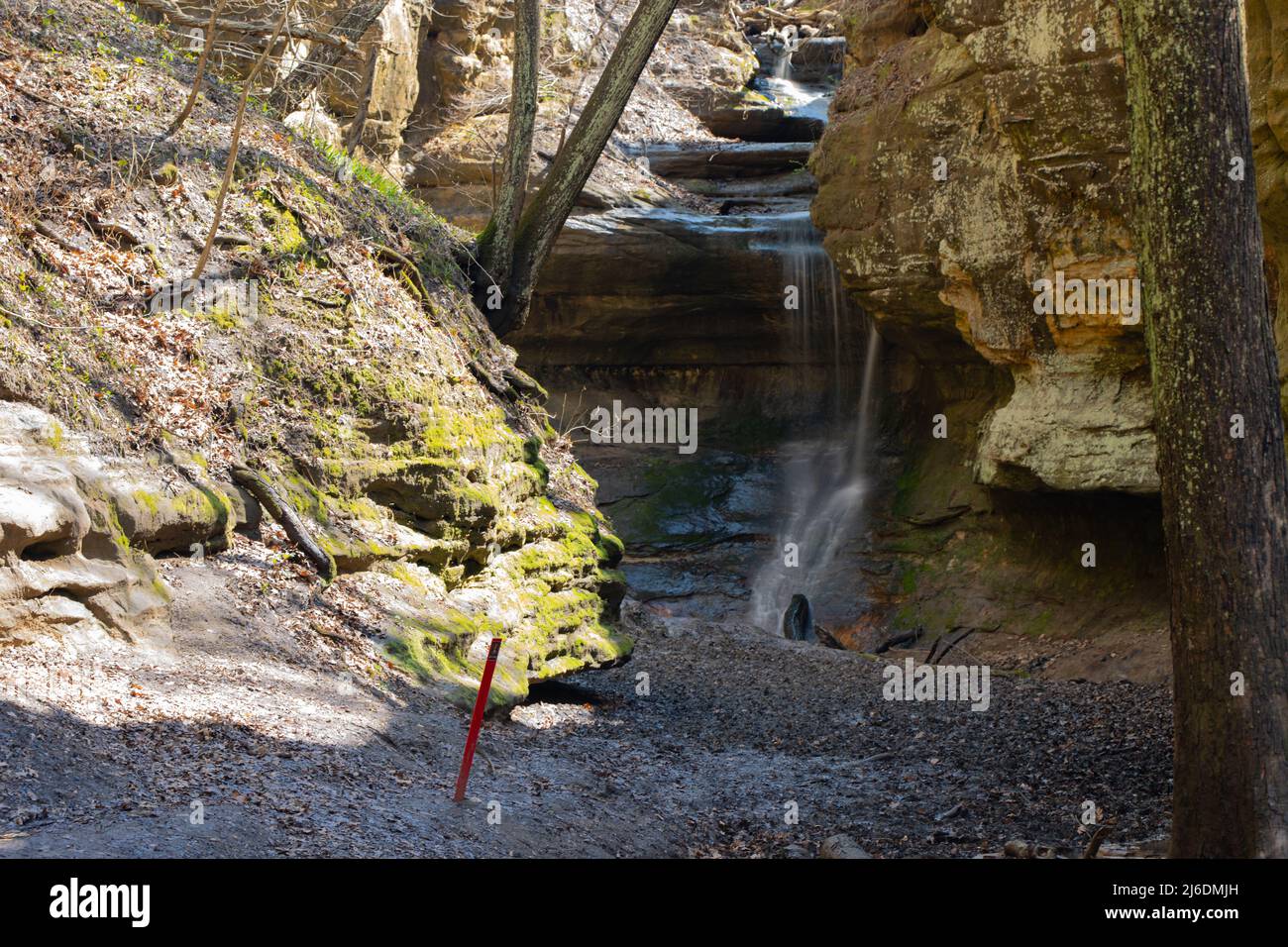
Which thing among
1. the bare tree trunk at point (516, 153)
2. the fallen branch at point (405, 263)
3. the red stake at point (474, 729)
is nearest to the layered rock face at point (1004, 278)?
the bare tree trunk at point (516, 153)

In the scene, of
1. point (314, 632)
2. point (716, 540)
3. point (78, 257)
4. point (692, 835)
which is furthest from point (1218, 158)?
point (716, 540)

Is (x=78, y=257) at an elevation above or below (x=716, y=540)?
above

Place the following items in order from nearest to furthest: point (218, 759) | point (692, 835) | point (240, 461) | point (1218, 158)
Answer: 1. point (1218, 158)
2. point (218, 759)
3. point (692, 835)
4. point (240, 461)

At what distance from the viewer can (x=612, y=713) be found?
10.4 metres

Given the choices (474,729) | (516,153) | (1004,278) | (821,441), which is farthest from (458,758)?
(821,441)

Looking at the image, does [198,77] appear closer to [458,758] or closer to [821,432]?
[458,758]

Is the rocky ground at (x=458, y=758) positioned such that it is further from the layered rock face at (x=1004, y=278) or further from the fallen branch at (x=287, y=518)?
the layered rock face at (x=1004, y=278)

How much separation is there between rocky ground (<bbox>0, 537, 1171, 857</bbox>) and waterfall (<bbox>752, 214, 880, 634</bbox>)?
26.4 ft

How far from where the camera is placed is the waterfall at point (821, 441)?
19.5 m

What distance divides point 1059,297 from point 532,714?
902 cm

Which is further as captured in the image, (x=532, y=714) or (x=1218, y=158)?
(x=532, y=714)

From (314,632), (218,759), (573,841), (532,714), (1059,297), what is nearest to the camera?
(218,759)

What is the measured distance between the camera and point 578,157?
1276 centimetres

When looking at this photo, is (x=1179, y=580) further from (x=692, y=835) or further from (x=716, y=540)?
(x=716, y=540)
